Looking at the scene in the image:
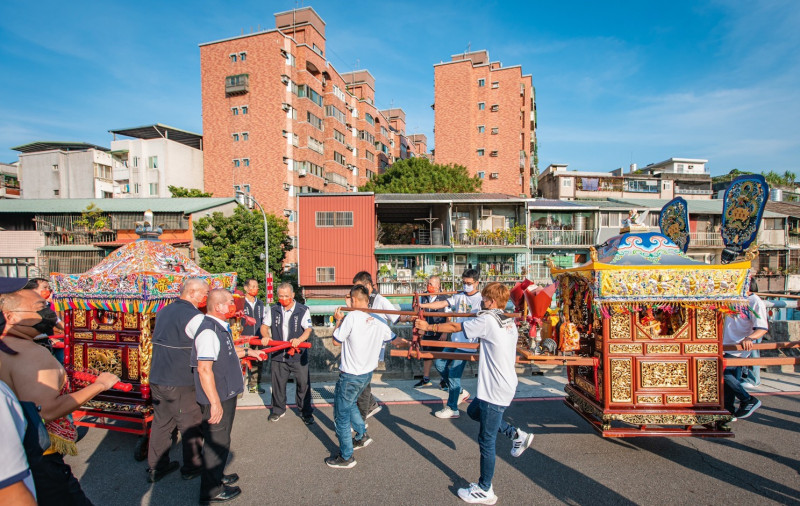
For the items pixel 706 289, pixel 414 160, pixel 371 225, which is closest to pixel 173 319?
pixel 706 289

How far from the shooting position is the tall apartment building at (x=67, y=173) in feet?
129

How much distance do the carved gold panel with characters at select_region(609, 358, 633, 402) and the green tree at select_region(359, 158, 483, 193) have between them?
2969 centimetres

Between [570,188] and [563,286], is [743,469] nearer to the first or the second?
[563,286]

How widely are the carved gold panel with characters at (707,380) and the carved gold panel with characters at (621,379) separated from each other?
845mm

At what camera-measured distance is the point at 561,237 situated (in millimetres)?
27375

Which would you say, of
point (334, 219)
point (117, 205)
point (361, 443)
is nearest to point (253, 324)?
point (361, 443)

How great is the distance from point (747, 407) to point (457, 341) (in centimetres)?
387

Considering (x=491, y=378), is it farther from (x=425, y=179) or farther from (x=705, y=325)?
(x=425, y=179)

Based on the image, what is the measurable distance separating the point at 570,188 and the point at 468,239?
18.7 metres

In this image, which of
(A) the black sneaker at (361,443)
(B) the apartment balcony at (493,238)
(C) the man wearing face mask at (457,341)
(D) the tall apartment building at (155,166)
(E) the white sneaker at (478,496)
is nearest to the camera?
(E) the white sneaker at (478,496)

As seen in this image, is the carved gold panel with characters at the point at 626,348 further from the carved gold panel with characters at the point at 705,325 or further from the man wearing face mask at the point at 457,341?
the man wearing face mask at the point at 457,341

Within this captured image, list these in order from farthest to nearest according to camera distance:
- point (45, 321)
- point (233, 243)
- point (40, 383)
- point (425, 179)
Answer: point (425, 179) → point (233, 243) → point (45, 321) → point (40, 383)

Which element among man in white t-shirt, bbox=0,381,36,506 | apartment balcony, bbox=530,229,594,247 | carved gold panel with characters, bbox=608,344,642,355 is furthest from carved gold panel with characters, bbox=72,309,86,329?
apartment balcony, bbox=530,229,594,247

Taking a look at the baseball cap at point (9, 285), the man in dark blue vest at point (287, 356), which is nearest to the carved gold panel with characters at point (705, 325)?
the man in dark blue vest at point (287, 356)
